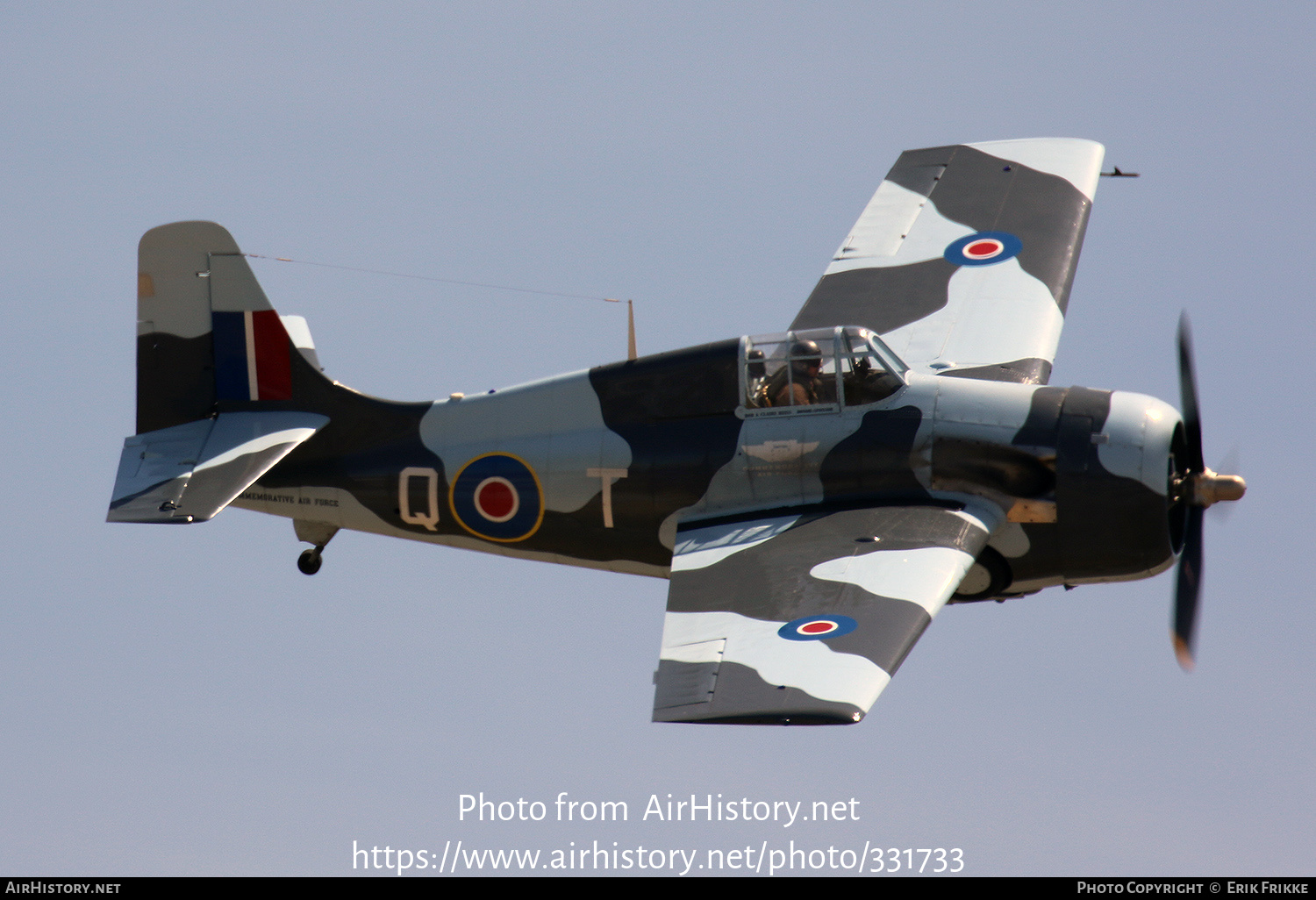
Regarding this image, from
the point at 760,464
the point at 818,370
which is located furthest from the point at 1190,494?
the point at 760,464

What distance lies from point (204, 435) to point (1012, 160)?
1011 centimetres

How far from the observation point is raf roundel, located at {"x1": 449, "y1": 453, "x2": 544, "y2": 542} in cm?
1911

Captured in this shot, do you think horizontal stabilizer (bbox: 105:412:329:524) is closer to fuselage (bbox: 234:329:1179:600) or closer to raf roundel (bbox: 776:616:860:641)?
fuselage (bbox: 234:329:1179:600)

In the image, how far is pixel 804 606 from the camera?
1652 centimetres

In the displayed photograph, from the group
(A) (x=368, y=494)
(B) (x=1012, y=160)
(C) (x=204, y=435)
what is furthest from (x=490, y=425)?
(B) (x=1012, y=160)

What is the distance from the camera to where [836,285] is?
21688mm

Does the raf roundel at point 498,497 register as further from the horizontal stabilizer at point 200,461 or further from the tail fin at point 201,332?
the tail fin at point 201,332

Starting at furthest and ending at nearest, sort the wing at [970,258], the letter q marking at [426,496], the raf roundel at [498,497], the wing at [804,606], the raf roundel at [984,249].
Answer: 1. the raf roundel at [984,249]
2. the wing at [970,258]
3. the letter q marking at [426,496]
4. the raf roundel at [498,497]
5. the wing at [804,606]

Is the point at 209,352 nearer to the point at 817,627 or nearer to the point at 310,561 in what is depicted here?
the point at 310,561

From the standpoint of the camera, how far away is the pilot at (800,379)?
60.0 feet

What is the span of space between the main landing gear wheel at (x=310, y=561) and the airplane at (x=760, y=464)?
0.08 ft

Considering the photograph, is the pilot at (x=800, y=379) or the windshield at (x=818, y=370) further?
the pilot at (x=800, y=379)

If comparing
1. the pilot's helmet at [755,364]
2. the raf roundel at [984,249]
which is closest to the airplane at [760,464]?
the pilot's helmet at [755,364]

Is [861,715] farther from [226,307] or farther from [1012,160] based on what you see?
[1012,160]
